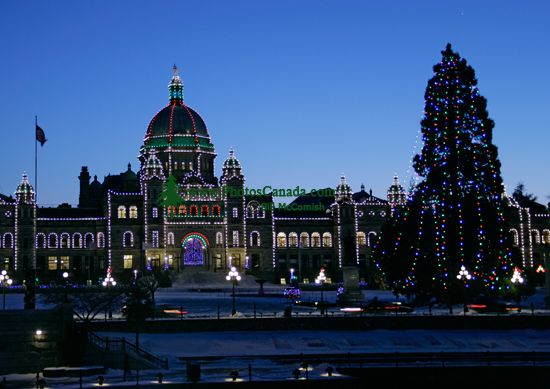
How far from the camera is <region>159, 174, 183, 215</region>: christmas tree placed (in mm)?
130875

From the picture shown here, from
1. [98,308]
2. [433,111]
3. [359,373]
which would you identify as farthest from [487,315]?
[98,308]

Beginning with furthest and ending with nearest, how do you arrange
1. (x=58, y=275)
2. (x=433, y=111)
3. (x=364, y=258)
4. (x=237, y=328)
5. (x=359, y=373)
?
(x=364, y=258), (x=58, y=275), (x=433, y=111), (x=237, y=328), (x=359, y=373)

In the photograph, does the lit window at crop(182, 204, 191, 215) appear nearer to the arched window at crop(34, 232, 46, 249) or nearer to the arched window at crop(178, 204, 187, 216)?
the arched window at crop(178, 204, 187, 216)

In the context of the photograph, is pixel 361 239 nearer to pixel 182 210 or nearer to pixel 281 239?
pixel 281 239

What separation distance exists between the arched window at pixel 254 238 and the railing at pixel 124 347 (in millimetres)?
75824

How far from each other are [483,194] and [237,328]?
18488 millimetres

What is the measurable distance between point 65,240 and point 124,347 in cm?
8351

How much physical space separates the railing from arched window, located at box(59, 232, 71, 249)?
7804 centimetres

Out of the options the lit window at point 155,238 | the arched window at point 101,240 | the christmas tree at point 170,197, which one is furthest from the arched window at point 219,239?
the arched window at point 101,240

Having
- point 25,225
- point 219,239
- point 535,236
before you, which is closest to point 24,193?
point 25,225

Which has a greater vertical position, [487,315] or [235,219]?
[235,219]

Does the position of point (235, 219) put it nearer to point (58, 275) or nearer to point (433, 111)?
point (58, 275)

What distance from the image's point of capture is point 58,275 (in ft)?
423

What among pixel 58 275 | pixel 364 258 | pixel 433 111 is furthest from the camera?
pixel 364 258
